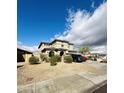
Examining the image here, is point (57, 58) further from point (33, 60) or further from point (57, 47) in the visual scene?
point (33, 60)

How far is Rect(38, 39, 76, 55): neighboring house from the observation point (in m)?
2.46

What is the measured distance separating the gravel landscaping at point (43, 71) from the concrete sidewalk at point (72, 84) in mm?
45

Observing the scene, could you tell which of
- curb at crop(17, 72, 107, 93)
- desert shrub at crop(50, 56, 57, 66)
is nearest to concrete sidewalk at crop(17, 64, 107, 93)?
curb at crop(17, 72, 107, 93)

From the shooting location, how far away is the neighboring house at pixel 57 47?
2459 mm

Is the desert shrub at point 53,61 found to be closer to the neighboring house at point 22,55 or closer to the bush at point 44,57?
the bush at point 44,57

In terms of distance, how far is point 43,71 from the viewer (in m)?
2.43

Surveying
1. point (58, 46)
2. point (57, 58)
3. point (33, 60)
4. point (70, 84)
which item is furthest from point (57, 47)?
point (70, 84)

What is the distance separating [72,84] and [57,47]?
450mm

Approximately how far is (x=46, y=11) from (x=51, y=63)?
0.58 m

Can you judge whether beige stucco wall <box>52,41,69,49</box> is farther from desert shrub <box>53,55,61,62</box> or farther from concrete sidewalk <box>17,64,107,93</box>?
concrete sidewalk <box>17,64,107,93</box>

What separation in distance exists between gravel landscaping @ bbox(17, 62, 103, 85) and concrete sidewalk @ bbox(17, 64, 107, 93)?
4 centimetres

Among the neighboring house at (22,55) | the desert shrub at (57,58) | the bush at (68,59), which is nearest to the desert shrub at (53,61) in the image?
the desert shrub at (57,58)
